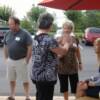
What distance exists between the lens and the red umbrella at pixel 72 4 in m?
6.02

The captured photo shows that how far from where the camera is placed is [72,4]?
630 centimetres

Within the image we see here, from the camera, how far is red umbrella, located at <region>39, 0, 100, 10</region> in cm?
602

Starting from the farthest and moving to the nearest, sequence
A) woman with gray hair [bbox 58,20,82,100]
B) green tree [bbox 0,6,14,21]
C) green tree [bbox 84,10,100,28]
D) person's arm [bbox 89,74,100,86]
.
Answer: green tree [bbox 0,6,14,21] < green tree [bbox 84,10,100,28] < woman with gray hair [bbox 58,20,82,100] < person's arm [bbox 89,74,100,86]

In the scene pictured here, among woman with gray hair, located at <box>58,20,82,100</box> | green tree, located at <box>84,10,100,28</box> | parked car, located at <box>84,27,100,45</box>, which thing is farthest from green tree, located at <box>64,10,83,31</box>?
woman with gray hair, located at <box>58,20,82,100</box>

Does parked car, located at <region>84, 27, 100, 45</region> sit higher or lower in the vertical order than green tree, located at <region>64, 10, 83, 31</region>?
lower

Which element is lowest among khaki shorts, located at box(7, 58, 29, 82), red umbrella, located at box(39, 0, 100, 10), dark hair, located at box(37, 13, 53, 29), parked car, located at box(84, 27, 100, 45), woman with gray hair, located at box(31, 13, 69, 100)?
parked car, located at box(84, 27, 100, 45)

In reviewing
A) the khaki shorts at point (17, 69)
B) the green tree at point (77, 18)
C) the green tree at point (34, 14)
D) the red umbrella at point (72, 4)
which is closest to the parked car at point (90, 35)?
the green tree at point (77, 18)

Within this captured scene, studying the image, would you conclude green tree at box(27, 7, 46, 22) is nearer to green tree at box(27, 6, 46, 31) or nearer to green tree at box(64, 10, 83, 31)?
green tree at box(27, 6, 46, 31)

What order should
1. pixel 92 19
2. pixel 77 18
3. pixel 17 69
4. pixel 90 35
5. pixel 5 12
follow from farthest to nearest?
pixel 5 12 < pixel 77 18 < pixel 92 19 < pixel 90 35 < pixel 17 69

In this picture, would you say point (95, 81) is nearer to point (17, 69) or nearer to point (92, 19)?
point (17, 69)

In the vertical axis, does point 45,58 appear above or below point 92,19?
above

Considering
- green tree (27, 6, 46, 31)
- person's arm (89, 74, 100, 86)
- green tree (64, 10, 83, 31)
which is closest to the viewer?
person's arm (89, 74, 100, 86)

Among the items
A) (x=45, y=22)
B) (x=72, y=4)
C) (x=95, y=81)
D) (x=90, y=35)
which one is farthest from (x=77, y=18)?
(x=95, y=81)

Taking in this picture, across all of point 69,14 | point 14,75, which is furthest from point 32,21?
point 14,75
